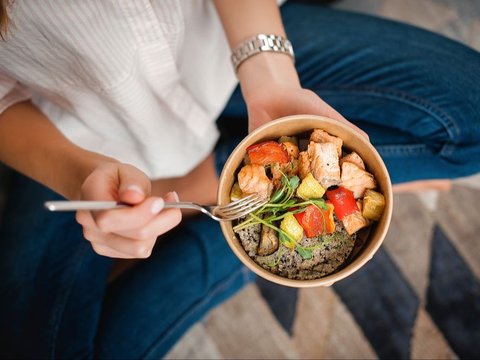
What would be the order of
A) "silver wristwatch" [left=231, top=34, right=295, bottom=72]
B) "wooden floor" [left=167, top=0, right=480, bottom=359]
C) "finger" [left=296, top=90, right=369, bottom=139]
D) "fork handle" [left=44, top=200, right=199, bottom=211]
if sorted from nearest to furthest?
1. "fork handle" [left=44, top=200, right=199, bottom=211]
2. "finger" [left=296, top=90, right=369, bottom=139]
3. "silver wristwatch" [left=231, top=34, right=295, bottom=72]
4. "wooden floor" [left=167, top=0, right=480, bottom=359]

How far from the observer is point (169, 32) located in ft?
2.67

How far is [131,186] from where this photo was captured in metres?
0.58

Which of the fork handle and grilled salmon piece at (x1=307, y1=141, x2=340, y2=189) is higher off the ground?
the fork handle

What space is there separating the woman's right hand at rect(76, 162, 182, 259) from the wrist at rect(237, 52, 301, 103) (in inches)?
13.8

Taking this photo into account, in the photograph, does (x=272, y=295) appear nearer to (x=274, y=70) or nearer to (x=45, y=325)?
(x=45, y=325)

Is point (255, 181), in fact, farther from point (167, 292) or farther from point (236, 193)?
point (167, 292)

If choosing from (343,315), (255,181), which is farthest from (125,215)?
(343,315)

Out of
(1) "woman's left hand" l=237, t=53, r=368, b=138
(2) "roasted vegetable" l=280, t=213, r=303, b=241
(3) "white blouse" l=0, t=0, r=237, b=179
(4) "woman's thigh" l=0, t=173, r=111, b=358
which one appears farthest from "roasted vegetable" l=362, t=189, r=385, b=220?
(4) "woman's thigh" l=0, t=173, r=111, b=358

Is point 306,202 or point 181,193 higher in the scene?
point 306,202

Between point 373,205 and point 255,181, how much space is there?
203 millimetres

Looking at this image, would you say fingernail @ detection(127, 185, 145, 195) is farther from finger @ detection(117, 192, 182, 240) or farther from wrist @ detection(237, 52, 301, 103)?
wrist @ detection(237, 52, 301, 103)

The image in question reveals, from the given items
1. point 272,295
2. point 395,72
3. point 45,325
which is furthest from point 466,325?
point 45,325

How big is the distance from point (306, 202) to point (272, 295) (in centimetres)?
85

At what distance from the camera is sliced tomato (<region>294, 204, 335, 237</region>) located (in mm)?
688
